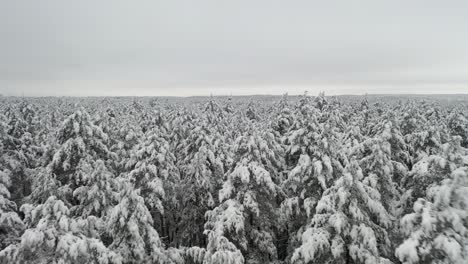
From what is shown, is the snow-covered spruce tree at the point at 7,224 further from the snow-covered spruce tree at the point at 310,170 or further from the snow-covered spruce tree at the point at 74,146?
the snow-covered spruce tree at the point at 310,170

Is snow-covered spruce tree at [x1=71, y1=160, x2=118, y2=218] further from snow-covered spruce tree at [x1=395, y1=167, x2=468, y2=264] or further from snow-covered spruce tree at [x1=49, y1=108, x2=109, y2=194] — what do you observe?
snow-covered spruce tree at [x1=395, y1=167, x2=468, y2=264]

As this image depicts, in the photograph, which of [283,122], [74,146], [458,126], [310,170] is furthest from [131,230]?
[458,126]

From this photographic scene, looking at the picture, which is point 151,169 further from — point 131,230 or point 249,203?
point 131,230

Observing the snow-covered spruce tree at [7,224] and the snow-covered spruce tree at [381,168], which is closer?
the snow-covered spruce tree at [7,224]

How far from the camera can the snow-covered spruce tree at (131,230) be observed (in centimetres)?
1259

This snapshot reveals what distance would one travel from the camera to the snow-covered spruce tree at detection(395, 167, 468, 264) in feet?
27.1

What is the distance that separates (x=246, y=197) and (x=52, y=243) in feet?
30.2

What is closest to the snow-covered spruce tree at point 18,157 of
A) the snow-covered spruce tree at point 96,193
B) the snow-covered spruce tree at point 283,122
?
the snow-covered spruce tree at point 96,193

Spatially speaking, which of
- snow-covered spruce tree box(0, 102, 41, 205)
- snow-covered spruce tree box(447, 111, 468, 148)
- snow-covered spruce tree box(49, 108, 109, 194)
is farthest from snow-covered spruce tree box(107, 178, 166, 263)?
snow-covered spruce tree box(447, 111, 468, 148)

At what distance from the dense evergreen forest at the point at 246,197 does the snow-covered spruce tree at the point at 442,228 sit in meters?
0.03

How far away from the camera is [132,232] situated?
12375 millimetres

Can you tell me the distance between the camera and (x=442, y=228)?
8.55 m

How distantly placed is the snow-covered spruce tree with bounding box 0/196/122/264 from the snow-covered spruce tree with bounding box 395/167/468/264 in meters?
8.35

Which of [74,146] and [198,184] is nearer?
[74,146]
